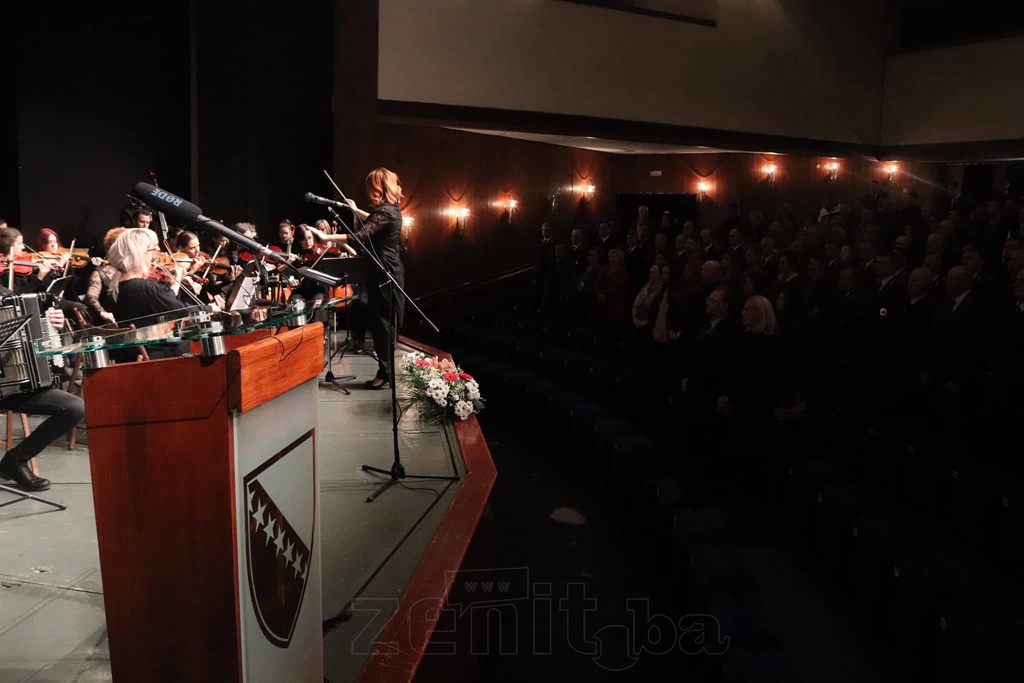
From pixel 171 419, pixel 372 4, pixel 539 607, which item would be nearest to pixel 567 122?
pixel 372 4

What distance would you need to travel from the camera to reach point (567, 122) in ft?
29.2

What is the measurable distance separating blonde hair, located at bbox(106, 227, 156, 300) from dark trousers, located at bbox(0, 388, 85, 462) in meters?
0.48

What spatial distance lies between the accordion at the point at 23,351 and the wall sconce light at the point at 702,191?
31.9 ft

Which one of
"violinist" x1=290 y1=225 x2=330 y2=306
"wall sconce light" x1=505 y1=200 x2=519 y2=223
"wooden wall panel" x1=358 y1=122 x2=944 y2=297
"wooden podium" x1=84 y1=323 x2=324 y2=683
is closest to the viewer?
"wooden podium" x1=84 y1=323 x2=324 y2=683

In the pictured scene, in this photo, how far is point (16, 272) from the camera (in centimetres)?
489

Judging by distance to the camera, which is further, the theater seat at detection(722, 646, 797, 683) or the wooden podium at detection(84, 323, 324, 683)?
the theater seat at detection(722, 646, 797, 683)

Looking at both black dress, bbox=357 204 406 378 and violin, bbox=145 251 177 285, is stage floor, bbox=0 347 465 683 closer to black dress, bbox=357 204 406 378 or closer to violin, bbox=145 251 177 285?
black dress, bbox=357 204 406 378

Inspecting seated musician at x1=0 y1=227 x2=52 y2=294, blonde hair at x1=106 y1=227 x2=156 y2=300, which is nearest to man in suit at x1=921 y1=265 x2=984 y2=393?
blonde hair at x1=106 y1=227 x2=156 y2=300

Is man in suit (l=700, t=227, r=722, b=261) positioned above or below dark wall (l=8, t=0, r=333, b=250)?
below

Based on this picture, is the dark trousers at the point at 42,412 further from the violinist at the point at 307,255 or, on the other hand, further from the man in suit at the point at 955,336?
the man in suit at the point at 955,336

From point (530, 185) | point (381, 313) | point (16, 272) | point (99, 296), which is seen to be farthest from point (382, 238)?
point (530, 185)

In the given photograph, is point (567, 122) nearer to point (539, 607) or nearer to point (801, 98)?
point (801, 98)

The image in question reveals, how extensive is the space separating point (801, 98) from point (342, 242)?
7.87m

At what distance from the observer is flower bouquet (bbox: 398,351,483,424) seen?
4344 millimetres
